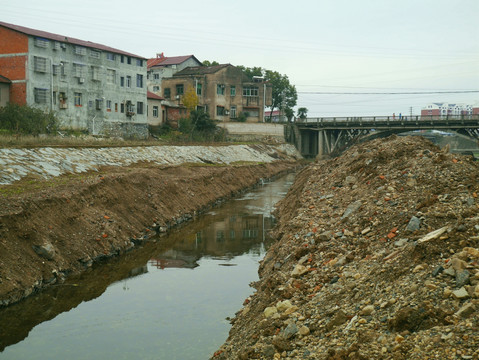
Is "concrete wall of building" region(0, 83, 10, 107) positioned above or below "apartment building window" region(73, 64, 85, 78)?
below

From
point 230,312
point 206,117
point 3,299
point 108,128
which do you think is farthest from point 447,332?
point 206,117

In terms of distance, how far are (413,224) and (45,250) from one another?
12.3 m

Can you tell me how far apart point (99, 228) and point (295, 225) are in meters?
8.55

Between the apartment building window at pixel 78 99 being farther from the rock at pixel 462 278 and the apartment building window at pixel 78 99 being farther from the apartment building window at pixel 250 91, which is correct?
the rock at pixel 462 278

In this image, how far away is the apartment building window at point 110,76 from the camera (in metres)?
58.5

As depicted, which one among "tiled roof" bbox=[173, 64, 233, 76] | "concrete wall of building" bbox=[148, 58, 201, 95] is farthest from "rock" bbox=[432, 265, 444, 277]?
"concrete wall of building" bbox=[148, 58, 201, 95]

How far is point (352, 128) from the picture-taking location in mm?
79125

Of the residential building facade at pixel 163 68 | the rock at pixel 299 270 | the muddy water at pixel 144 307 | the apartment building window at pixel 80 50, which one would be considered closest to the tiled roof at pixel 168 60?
the residential building facade at pixel 163 68

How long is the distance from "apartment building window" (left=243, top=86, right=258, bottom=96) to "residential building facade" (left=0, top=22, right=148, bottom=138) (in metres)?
25.4

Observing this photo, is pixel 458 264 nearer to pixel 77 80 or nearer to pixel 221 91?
pixel 77 80

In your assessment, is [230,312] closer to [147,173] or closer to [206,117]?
[147,173]

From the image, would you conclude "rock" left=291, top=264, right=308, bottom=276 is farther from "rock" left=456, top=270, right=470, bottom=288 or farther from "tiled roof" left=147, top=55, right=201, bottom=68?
"tiled roof" left=147, top=55, right=201, bottom=68

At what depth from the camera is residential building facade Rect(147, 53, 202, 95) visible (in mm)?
84375

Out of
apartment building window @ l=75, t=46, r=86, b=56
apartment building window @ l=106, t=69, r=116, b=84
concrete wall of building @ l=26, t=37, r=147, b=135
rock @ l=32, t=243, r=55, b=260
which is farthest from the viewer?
apartment building window @ l=106, t=69, r=116, b=84
